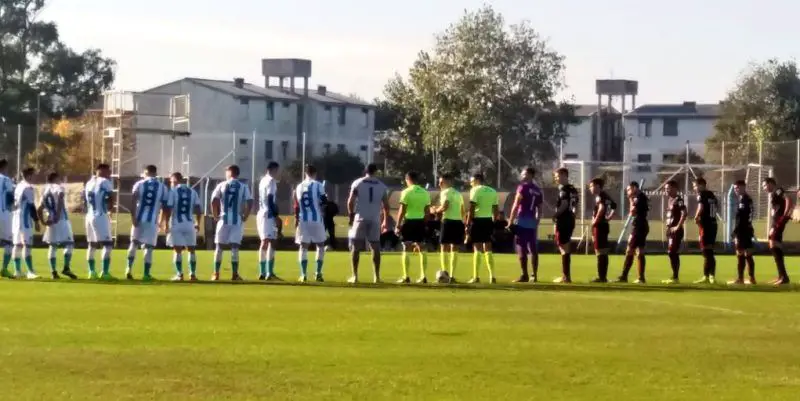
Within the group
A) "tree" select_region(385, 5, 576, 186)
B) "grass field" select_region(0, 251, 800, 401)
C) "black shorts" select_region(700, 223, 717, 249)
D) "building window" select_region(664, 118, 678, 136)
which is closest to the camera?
"grass field" select_region(0, 251, 800, 401)

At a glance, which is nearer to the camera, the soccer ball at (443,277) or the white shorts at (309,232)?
the white shorts at (309,232)

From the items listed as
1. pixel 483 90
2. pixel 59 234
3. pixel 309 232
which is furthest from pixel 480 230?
pixel 483 90

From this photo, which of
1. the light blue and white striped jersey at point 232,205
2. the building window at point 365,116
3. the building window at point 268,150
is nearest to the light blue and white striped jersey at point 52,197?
the light blue and white striped jersey at point 232,205

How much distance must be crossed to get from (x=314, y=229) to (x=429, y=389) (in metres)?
14.9

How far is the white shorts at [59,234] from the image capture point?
28.5 meters

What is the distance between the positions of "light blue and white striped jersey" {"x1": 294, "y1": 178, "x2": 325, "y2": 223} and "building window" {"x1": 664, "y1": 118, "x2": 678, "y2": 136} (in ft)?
380

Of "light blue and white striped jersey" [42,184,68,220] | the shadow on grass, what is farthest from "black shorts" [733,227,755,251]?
"light blue and white striped jersey" [42,184,68,220]

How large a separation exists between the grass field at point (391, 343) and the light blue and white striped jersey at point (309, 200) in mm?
1998

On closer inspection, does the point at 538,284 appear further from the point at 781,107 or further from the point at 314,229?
the point at 781,107

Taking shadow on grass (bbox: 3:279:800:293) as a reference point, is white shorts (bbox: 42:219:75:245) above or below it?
above

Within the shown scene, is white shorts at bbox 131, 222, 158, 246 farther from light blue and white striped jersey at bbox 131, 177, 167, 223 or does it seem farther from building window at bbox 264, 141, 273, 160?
building window at bbox 264, 141, 273, 160

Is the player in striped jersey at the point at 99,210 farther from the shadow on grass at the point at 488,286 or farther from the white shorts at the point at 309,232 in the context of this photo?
the white shorts at the point at 309,232

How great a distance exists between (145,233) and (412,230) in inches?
178

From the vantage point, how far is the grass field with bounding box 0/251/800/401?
13.3 m
